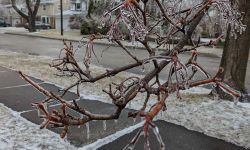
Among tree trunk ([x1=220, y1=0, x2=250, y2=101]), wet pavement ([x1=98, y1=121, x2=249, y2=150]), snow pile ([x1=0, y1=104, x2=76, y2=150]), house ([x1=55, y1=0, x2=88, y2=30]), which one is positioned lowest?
wet pavement ([x1=98, y1=121, x2=249, y2=150])

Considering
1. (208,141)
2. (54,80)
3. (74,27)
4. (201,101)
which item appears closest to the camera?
(208,141)

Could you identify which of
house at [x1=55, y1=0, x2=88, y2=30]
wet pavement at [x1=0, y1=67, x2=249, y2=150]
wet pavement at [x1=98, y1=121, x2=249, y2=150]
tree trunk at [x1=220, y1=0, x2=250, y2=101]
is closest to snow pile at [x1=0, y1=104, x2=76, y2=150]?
wet pavement at [x1=0, y1=67, x2=249, y2=150]

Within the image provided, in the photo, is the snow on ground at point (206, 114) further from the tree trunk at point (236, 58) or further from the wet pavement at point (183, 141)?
the tree trunk at point (236, 58)

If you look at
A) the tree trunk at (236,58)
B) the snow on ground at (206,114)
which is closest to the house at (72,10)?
the snow on ground at (206,114)

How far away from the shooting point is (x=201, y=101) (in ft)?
27.9

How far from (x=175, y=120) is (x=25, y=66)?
28.5 feet

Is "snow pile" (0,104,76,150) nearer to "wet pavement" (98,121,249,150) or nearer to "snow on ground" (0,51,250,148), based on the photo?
"snow on ground" (0,51,250,148)

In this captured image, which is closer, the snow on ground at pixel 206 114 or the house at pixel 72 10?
the snow on ground at pixel 206 114

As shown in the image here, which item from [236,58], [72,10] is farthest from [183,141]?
[72,10]

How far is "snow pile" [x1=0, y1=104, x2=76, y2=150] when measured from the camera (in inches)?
217

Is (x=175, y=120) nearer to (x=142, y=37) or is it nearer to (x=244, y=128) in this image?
(x=244, y=128)

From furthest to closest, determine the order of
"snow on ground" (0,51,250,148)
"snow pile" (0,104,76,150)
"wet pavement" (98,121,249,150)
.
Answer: "snow on ground" (0,51,250,148) < "wet pavement" (98,121,249,150) < "snow pile" (0,104,76,150)

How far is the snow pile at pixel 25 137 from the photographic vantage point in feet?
18.1

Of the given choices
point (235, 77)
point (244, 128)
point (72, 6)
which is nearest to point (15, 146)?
point (244, 128)
